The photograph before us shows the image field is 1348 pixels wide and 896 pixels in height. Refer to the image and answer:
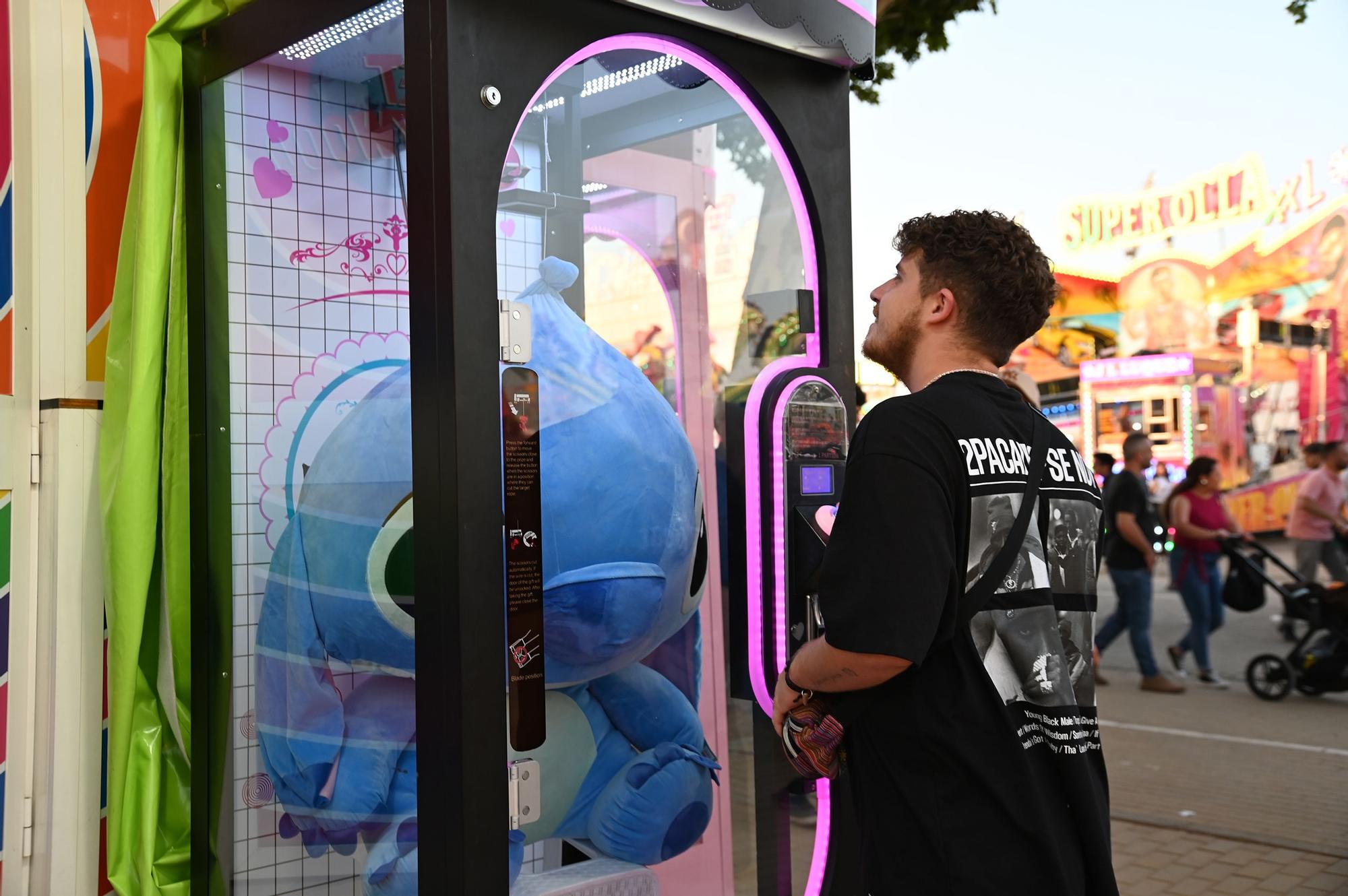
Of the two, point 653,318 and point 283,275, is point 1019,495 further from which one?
point 283,275

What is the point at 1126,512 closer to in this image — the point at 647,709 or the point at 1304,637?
the point at 1304,637

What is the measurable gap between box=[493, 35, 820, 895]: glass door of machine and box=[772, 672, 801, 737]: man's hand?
0.39 meters

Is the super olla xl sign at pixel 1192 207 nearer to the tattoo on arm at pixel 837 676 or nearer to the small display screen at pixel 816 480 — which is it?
the small display screen at pixel 816 480

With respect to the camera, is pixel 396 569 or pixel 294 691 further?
pixel 294 691

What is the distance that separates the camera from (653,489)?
7.26ft

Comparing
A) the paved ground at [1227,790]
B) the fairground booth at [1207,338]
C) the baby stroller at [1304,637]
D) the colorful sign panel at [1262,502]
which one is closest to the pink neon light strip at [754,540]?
the paved ground at [1227,790]

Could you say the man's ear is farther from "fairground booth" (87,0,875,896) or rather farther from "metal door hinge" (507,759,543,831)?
"metal door hinge" (507,759,543,831)

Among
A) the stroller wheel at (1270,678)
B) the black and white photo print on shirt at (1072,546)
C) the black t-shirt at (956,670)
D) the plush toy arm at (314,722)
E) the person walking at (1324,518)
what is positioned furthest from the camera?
the person walking at (1324,518)

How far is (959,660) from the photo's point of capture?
1.67 m

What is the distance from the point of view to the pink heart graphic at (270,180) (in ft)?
7.80

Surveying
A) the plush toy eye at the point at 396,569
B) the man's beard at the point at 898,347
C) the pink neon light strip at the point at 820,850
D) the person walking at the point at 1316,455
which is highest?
the man's beard at the point at 898,347

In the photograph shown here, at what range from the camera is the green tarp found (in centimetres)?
246

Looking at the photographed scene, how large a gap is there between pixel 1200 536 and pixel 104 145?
6388mm

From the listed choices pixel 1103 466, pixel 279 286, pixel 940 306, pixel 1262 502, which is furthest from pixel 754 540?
pixel 1262 502
